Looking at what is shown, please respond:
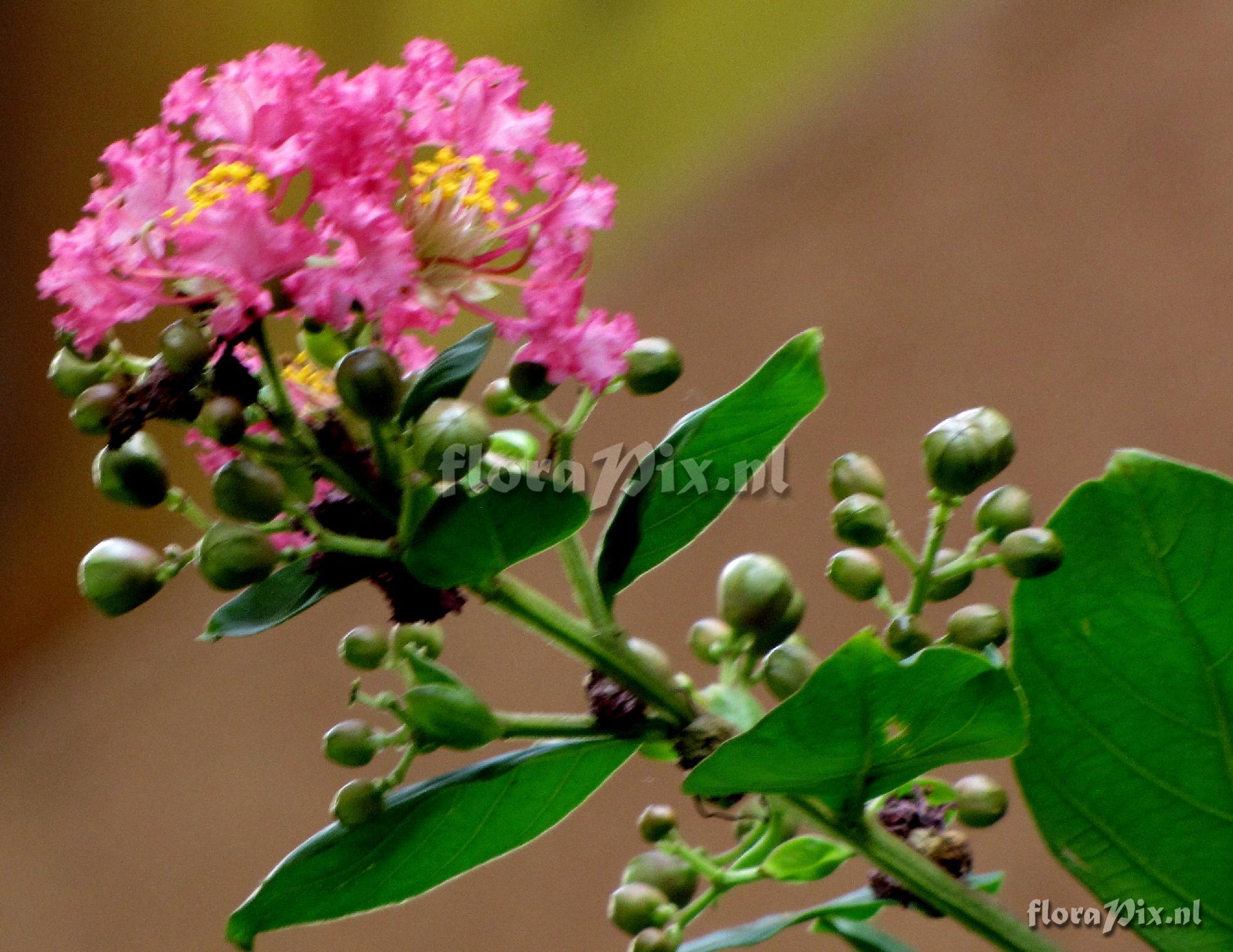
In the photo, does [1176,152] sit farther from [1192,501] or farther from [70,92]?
[70,92]

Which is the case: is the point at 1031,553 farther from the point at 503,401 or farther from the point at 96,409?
the point at 96,409

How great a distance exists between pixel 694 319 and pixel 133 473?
3.85ft

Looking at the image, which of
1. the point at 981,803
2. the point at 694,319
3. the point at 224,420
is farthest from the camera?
the point at 694,319

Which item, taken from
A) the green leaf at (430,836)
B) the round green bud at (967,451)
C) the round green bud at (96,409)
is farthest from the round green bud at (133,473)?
the round green bud at (967,451)

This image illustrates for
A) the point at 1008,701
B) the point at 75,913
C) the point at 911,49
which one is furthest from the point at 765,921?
the point at 75,913

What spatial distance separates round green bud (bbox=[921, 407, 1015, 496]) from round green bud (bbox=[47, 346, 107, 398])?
0.83ft

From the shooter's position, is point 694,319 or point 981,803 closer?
point 981,803

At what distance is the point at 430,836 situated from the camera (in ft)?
1.26

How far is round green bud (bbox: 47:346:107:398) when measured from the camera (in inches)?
13.9

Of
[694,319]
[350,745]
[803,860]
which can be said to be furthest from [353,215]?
[694,319]

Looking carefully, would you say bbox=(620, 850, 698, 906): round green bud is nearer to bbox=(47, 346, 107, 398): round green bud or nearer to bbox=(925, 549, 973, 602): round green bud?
bbox=(925, 549, 973, 602): round green bud

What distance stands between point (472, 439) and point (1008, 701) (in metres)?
0.17

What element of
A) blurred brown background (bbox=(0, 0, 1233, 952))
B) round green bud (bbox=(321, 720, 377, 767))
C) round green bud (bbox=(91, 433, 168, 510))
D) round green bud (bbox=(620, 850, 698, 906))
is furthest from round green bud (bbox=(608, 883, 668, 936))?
blurred brown background (bbox=(0, 0, 1233, 952))
